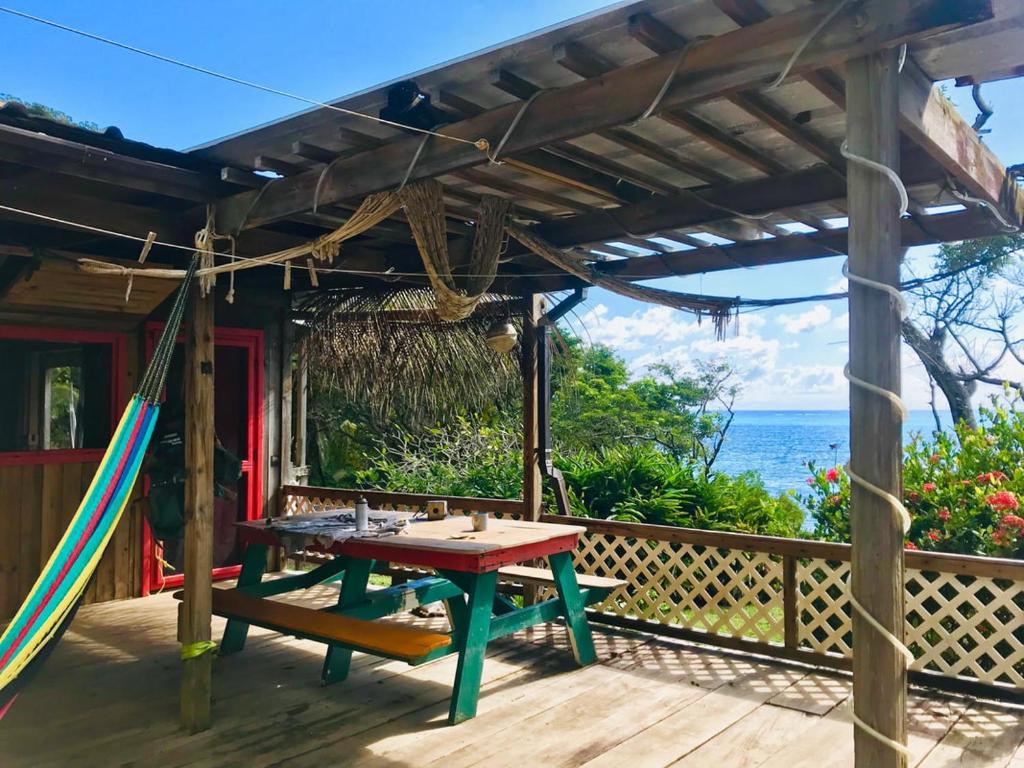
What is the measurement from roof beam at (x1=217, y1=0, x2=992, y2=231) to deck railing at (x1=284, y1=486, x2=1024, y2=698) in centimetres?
259

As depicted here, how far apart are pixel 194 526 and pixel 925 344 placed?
11.2 m

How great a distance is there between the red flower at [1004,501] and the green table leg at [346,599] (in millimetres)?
3274

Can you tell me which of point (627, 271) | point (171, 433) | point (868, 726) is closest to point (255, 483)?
point (171, 433)

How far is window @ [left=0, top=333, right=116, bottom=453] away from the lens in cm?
471

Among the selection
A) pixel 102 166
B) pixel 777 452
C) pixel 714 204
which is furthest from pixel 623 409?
pixel 777 452

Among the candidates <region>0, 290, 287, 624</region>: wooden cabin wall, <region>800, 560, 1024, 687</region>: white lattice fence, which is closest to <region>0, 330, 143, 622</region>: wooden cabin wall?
<region>0, 290, 287, 624</region>: wooden cabin wall

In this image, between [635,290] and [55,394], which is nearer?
[635,290]

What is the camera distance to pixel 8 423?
4.71 metres

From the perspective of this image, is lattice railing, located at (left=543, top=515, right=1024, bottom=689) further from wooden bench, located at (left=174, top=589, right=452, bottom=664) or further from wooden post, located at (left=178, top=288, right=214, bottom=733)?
wooden post, located at (left=178, top=288, right=214, bottom=733)

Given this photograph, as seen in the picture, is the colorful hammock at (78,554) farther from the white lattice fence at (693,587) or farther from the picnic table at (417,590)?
the white lattice fence at (693,587)

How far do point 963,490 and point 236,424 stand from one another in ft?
15.6

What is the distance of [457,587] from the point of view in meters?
4.00

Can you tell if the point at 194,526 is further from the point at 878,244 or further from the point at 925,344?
the point at 925,344

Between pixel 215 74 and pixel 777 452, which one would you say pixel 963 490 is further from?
Result: pixel 777 452
